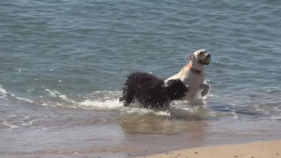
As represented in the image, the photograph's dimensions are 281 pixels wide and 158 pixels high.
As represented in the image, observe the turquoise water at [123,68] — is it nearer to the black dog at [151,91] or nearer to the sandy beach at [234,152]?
the black dog at [151,91]

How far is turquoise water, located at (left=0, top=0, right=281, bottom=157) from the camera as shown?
8.96 m

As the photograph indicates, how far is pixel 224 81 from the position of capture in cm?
1259

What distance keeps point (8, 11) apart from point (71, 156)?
10169 millimetres

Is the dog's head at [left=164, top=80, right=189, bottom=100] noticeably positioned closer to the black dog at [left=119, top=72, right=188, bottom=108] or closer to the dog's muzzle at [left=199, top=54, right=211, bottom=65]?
the black dog at [left=119, top=72, right=188, bottom=108]

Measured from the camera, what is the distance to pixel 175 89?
418 inches

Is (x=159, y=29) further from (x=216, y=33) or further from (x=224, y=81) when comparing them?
(x=224, y=81)

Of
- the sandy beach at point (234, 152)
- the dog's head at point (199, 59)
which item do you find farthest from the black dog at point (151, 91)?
the sandy beach at point (234, 152)

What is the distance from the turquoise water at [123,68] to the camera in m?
8.96

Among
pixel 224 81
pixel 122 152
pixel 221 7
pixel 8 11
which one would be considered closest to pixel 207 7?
pixel 221 7

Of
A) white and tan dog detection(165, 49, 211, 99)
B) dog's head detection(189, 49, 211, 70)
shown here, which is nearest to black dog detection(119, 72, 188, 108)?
white and tan dog detection(165, 49, 211, 99)

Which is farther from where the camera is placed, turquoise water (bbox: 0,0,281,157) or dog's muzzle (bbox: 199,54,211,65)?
dog's muzzle (bbox: 199,54,211,65)

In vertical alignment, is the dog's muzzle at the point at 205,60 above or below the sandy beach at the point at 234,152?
above

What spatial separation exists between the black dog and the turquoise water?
181 mm

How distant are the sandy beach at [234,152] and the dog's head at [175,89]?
2.96 meters
